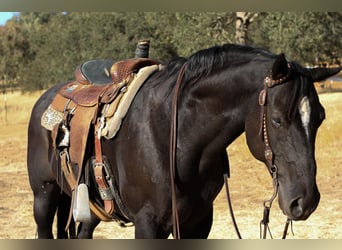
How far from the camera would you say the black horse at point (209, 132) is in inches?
85.3

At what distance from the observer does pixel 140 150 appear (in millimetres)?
2584

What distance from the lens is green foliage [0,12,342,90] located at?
1540cm

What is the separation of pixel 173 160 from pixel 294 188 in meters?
0.60

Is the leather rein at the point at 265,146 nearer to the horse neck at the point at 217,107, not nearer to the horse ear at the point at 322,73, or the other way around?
the horse neck at the point at 217,107

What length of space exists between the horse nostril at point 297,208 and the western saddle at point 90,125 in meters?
1.04

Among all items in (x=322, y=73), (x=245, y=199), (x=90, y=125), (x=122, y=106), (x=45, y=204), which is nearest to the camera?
(x=322, y=73)

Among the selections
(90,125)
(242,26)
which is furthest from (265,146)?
(242,26)

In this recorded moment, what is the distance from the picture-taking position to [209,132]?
2486mm

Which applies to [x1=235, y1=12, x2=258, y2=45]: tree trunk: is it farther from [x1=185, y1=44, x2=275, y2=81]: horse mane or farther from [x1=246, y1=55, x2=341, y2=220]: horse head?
[x1=246, y1=55, x2=341, y2=220]: horse head

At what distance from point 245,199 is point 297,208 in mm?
5427

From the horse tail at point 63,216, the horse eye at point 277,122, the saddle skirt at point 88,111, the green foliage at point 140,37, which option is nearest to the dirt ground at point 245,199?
the horse tail at point 63,216

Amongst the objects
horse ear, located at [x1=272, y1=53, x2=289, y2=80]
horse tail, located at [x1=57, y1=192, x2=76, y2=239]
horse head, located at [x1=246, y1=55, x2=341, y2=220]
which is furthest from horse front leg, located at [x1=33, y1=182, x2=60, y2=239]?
horse ear, located at [x1=272, y1=53, x2=289, y2=80]

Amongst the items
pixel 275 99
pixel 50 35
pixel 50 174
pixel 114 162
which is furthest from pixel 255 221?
pixel 50 35

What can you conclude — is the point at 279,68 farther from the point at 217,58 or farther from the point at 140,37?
the point at 140,37
